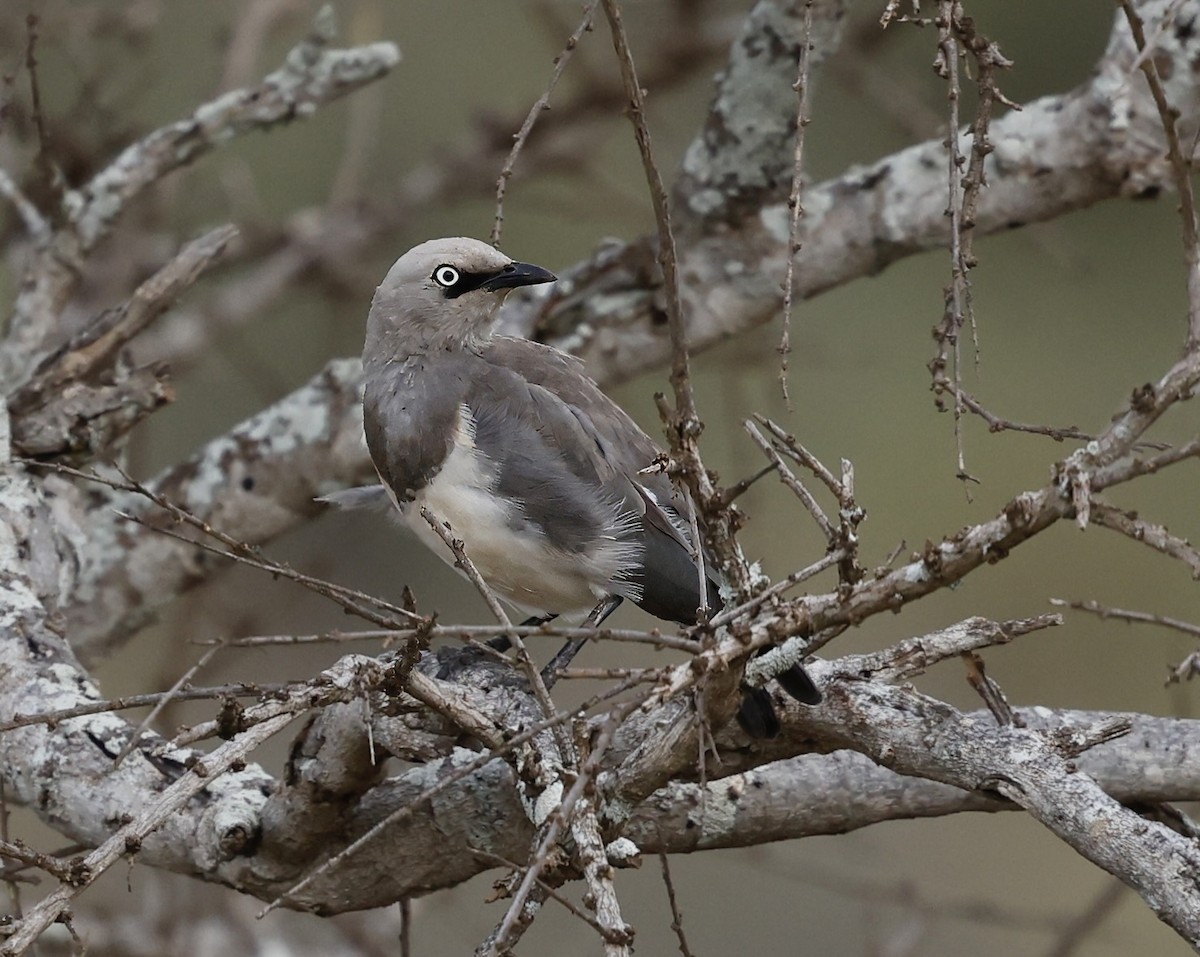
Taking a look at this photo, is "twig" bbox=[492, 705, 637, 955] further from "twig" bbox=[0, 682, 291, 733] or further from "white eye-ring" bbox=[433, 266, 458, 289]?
"white eye-ring" bbox=[433, 266, 458, 289]

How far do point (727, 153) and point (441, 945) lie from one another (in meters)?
5.01

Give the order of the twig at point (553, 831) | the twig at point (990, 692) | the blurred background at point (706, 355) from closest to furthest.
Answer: the twig at point (553, 831)
the twig at point (990, 692)
the blurred background at point (706, 355)

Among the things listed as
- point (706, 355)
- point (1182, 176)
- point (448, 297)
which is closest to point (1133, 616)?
point (1182, 176)

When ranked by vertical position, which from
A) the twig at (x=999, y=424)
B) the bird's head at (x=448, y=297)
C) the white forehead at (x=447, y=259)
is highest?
the white forehead at (x=447, y=259)

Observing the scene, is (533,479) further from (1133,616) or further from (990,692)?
(1133,616)

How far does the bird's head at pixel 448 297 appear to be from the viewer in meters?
3.40

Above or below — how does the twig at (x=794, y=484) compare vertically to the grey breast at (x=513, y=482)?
below

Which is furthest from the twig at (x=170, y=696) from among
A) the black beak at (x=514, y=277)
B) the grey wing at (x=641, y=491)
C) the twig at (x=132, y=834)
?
the black beak at (x=514, y=277)

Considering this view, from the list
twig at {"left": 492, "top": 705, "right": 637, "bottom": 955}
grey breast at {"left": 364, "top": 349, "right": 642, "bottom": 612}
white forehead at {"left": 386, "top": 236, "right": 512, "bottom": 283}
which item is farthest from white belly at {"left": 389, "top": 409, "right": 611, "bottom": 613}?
twig at {"left": 492, "top": 705, "right": 637, "bottom": 955}

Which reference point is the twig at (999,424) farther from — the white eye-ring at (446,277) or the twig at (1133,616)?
the white eye-ring at (446,277)

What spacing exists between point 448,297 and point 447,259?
8 centimetres

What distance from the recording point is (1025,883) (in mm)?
7961

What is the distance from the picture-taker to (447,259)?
135 inches

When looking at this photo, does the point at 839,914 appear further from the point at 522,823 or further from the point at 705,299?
the point at 522,823
